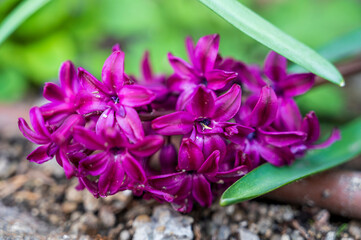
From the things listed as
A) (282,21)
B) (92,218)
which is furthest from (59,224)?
(282,21)

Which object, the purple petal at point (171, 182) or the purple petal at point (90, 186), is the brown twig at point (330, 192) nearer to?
the purple petal at point (171, 182)

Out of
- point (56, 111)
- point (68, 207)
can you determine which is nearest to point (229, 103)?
point (56, 111)

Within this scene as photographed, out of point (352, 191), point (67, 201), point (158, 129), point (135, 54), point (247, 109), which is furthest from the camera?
point (135, 54)

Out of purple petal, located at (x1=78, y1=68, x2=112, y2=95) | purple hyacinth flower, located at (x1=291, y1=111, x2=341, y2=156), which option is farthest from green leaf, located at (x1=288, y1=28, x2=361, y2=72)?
purple petal, located at (x1=78, y1=68, x2=112, y2=95)

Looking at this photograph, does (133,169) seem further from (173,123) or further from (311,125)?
(311,125)

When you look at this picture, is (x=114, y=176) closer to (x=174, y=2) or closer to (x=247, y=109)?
(x=247, y=109)

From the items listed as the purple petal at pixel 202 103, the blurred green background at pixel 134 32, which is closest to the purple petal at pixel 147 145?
the purple petal at pixel 202 103
